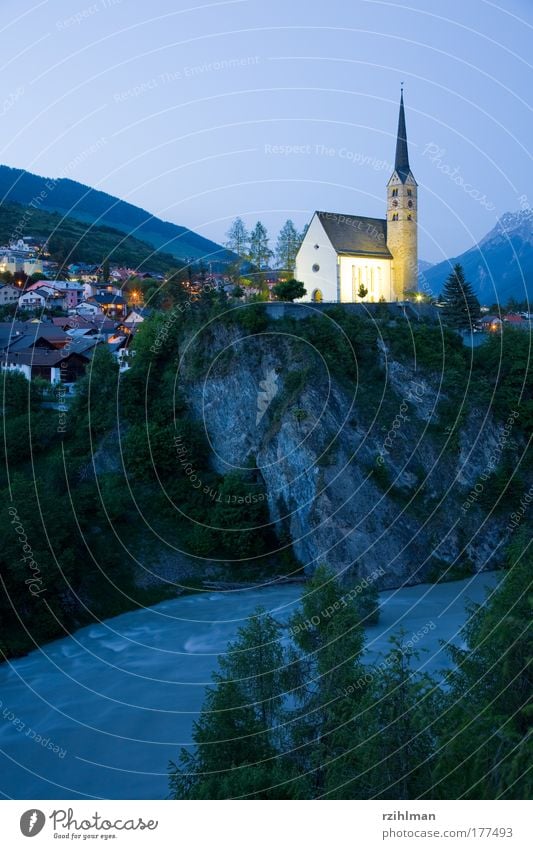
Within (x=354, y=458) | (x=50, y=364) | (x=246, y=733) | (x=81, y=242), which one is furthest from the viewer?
(x=81, y=242)

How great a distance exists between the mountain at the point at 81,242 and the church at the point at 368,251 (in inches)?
1950

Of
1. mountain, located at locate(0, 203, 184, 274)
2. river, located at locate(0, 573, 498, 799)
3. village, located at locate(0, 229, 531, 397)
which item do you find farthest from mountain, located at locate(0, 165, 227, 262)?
river, located at locate(0, 573, 498, 799)

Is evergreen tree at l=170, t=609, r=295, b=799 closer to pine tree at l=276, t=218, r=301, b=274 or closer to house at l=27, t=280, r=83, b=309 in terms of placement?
pine tree at l=276, t=218, r=301, b=274

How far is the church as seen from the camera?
45.0m

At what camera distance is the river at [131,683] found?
18.5 meters

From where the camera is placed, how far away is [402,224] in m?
47.9

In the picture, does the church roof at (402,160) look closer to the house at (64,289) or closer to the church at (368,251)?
the church at (368,251)

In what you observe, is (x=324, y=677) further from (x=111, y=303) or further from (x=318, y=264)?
(x=111, y=303)

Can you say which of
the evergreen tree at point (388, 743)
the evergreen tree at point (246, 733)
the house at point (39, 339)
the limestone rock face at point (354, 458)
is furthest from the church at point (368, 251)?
the evergreen tree at point (388, 743)

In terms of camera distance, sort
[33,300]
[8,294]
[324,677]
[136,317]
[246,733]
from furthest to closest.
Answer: [33,300] → [8,294] → [136,317] → [324,677] → [246,733]

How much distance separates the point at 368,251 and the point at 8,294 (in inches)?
1591

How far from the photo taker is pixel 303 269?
46594 mm

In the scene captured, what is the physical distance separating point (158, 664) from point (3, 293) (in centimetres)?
5513

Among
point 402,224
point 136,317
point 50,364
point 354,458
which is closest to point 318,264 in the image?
point 402,224
